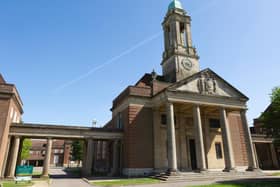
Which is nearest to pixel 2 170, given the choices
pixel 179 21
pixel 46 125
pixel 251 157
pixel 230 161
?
pixel 46 125

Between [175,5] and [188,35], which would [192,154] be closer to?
[188,35]

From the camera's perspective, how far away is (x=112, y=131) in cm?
2445

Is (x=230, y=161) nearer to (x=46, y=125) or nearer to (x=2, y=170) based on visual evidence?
(x=46, y=125)

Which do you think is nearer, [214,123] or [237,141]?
[214,123]

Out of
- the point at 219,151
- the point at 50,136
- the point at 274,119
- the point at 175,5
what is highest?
the point at 175,5

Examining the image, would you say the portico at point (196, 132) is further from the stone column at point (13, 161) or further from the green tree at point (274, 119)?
the stone column at point (13, 161)

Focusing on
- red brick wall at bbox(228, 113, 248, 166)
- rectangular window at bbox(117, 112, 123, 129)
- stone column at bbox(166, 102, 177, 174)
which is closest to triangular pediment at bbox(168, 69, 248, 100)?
stone column at bbox(166, 102, 177, 174)

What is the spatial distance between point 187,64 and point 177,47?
117 inches

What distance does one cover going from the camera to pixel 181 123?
26.2 metres

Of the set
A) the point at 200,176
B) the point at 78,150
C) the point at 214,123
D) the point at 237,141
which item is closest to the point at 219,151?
the point at 237,141

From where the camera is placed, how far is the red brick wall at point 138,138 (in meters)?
22.2

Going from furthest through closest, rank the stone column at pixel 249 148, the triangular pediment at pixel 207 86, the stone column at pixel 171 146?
1. the triangular pediment at pixel 207 86
2. the stone column at pixel 249 148
3. the stone column at pixel 171 146

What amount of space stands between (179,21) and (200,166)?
22041 mm

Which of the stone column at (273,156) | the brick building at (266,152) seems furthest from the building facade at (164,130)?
the stone column at (273,156)
